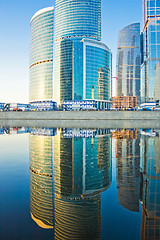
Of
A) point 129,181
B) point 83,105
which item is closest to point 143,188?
point 129,181

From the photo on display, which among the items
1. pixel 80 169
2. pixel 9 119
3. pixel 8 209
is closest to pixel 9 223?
pixel 8 209

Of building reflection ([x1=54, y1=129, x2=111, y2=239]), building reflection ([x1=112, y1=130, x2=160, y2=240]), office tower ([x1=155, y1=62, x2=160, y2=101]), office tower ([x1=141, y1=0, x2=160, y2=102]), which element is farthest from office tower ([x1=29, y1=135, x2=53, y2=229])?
office tower ([x1=141, y1=0, x2=160, y2=102])

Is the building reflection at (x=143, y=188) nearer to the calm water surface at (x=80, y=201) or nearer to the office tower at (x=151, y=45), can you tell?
the calm water surface at (x=80, y=201)

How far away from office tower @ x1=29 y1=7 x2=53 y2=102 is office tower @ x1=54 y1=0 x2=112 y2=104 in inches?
278

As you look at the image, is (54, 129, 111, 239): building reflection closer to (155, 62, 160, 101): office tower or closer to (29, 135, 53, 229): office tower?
(29, 135, 53, 229): office tower

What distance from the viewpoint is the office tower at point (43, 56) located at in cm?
16925

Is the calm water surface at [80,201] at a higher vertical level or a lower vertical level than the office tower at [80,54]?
lower

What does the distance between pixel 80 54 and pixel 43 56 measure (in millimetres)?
38289

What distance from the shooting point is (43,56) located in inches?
6752

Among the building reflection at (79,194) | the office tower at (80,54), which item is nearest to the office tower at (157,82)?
the office tower at (80,54)

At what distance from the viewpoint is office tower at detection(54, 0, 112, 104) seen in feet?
489

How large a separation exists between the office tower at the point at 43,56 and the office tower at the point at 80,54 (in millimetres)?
7068

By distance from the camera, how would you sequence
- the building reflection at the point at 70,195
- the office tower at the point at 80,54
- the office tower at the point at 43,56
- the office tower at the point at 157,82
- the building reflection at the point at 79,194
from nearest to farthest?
1. the building reflection at the point at 79,194
2. the building reflection at the point at 70,195
3. the office tower at the point at 80,54
4. the office tower at the point at 43,56
5. the office tower at the point at 157,82

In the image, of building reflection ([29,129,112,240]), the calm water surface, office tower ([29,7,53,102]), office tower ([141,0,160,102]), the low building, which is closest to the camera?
the calm water surface
